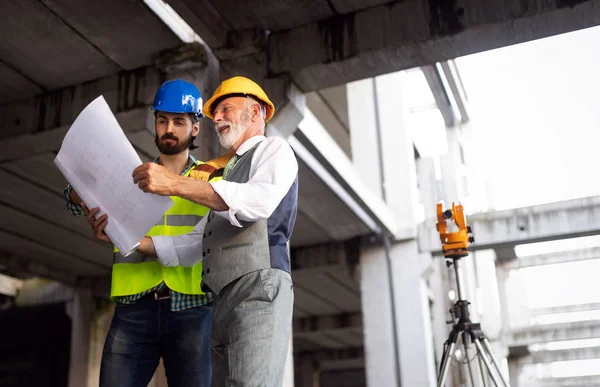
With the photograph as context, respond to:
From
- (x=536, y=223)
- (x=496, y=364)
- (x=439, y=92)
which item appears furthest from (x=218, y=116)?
(x=439, y=92)

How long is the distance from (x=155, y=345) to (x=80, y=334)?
1047cm

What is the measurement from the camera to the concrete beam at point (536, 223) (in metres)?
9.86

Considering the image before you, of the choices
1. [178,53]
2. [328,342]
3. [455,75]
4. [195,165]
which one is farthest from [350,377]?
[195,165]

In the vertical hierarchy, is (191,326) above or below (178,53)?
below

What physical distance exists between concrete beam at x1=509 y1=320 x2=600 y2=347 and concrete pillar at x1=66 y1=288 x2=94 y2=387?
12837 mm

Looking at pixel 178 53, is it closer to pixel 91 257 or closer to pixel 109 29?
pixel 109 29

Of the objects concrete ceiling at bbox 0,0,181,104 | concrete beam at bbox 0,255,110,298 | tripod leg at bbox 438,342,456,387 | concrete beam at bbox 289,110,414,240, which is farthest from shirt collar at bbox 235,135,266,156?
concrete beam at bbox 0,255,110,298

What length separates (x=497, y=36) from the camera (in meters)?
5.38

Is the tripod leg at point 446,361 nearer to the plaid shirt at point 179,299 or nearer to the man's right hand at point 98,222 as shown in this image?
the plaid shirt at point 179,299

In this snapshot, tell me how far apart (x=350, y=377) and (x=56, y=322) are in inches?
512

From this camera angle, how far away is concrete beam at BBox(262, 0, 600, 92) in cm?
517

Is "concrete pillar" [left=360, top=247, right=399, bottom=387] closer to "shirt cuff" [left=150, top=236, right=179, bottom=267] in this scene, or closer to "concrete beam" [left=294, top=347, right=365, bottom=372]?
"shirt cuff" [left=150, top=236, right=179, bottom=267]

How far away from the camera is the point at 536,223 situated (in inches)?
399

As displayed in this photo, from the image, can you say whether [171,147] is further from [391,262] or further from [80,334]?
[80,334]
